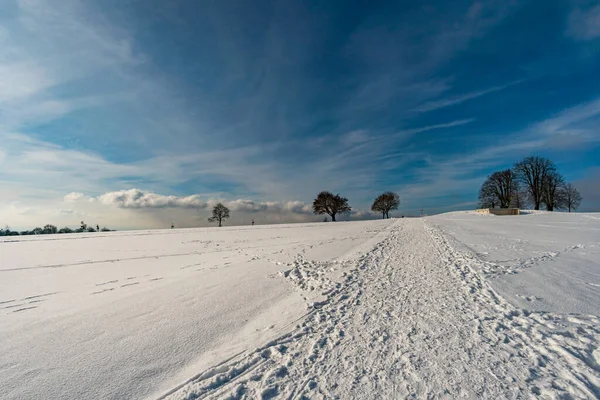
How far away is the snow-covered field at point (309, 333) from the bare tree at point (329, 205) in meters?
53.3

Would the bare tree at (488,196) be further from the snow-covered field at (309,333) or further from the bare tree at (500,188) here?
the snow-covered field at (309,333)

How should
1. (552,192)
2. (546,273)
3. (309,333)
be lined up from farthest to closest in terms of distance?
(552,192) → (546,273) → (309,333)

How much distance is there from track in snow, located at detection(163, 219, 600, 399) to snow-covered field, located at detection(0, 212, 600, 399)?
2 cm

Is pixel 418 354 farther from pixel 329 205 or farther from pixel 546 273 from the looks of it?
pixel 329 205

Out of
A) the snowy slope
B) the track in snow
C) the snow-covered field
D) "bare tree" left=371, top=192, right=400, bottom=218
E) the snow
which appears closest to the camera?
the track in snow

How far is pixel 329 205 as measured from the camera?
61156mm

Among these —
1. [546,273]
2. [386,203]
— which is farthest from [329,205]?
[546,273]

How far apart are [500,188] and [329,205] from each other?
38.6m

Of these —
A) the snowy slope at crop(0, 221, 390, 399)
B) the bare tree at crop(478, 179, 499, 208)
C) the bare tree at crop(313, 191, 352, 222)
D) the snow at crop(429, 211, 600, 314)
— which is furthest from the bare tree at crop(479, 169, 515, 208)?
the snowy slope at crop(0, 221, 390, 399)

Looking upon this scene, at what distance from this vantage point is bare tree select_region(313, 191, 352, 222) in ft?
201

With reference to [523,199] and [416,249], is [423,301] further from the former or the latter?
[523,199]

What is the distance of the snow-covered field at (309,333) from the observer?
9.09 ft

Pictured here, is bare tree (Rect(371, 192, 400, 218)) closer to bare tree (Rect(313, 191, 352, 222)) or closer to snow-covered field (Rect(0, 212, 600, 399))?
bare tree (Rect(313, 191, 352, 222))

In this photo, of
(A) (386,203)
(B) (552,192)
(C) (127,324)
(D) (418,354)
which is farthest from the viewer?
(A) (386,203)
